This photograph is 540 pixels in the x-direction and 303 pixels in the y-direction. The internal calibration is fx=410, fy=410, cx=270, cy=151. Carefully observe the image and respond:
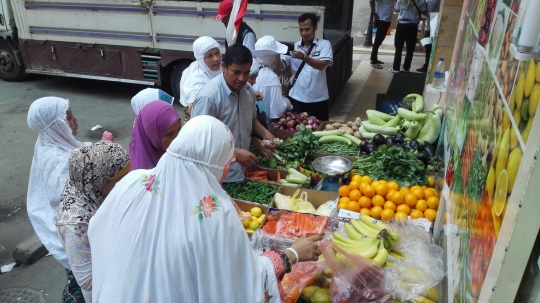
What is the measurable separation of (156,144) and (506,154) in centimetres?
226

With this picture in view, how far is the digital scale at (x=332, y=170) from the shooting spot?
3.73 meters

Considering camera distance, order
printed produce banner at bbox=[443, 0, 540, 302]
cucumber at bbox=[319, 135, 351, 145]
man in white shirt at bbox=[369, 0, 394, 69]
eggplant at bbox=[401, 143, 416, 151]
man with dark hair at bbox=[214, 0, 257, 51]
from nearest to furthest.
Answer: printed produce banner at bbox=[443, 0, 540, 302]
eggplant at bbox=[401, 143, 416, 151]
cucumber at bbox=[319, 135, 351, 145]
man with dark hair at bbox=[214, 0, 257, 51]
man in white shirt at bbox=[369, 0, 394, 69]

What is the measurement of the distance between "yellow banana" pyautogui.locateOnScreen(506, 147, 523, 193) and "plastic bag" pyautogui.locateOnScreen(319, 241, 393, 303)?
121cm

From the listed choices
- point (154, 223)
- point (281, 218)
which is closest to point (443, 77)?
point (281, 218)

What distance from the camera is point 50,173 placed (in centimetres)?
290

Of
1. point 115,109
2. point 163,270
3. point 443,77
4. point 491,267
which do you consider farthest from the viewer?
point 115,109

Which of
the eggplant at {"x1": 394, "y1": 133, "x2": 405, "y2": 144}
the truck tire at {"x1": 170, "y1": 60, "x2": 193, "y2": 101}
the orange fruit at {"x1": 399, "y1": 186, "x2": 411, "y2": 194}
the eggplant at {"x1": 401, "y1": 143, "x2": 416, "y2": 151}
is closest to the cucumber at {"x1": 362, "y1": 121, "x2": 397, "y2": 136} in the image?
the eggplant at {"x1": 394, "y1": 133, "x2": 405, "y2": 144}

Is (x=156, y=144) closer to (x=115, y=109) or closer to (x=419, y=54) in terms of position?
(x=115, y=109)

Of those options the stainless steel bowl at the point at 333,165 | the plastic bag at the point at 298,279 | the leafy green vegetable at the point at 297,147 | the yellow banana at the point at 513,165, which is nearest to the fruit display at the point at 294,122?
the leafy green vegetable at the point at 297,147

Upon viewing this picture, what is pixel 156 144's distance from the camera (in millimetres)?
2932

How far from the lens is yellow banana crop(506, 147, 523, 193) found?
1184 millimetres

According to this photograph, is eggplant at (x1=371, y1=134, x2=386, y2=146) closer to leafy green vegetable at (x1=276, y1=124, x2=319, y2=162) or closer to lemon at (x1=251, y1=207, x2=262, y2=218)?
leafy green vegetable at (x1=276, y1=124, x2=319, y2=162)

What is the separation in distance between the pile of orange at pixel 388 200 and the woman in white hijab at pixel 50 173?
2.07 m

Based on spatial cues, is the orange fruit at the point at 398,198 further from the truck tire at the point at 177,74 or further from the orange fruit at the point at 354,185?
the truck tire at the point at 177,74
